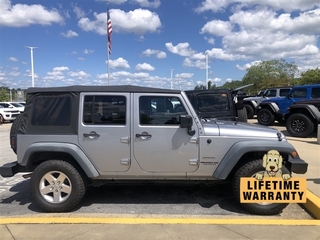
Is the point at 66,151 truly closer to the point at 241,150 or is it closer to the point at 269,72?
the point at 241,150

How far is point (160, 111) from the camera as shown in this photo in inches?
147

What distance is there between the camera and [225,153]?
12.1ft

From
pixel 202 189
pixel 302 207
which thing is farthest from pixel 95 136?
pixel 302 207

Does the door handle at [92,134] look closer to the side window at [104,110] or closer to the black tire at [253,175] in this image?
the side window at [104,110]

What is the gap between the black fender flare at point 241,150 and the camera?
3.59 meters

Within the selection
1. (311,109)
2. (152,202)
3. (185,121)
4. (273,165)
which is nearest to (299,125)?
(311,109)

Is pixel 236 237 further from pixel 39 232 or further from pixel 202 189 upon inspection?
pixel 39 232

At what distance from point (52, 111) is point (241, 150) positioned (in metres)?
2.67

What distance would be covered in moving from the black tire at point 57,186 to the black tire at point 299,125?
29.9ft

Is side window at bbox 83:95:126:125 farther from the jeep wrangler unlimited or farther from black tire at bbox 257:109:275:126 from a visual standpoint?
black tire at bbox 257:109:275:126

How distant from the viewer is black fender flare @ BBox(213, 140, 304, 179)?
3588 mm

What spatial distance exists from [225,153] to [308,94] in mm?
10265

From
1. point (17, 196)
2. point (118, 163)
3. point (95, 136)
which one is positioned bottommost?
point (17, 196)

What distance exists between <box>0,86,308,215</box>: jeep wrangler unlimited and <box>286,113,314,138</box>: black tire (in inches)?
286
